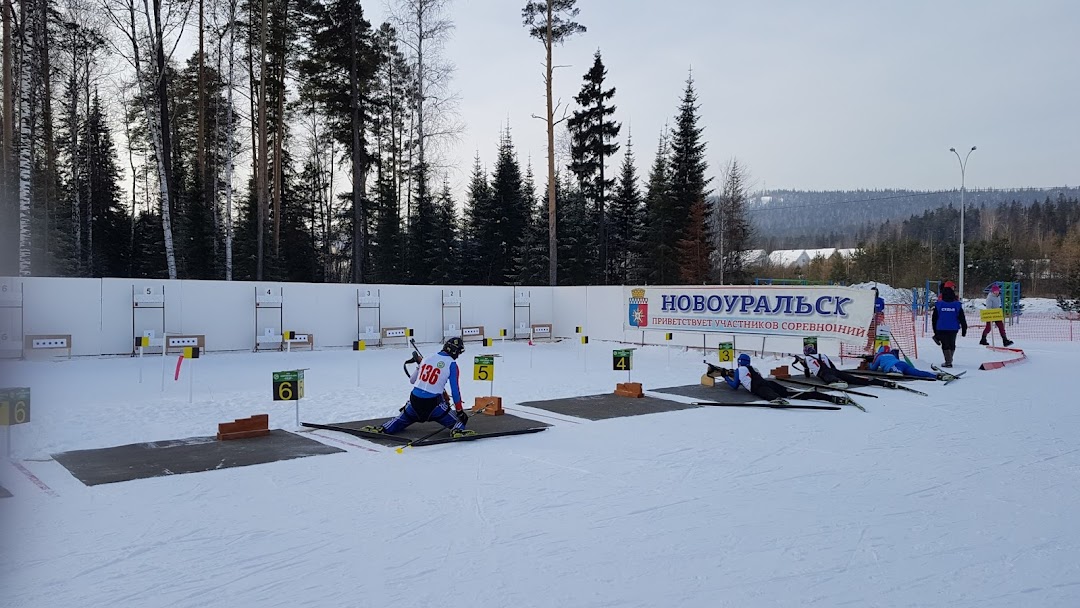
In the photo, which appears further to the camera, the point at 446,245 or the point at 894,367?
the point at 446,245

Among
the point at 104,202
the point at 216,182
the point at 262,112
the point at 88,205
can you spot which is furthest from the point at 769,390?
the point at 104,202

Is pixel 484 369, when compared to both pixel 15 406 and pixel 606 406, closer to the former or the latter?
pixel 606 406

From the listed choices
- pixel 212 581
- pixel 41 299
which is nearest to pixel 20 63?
pixel 41 299

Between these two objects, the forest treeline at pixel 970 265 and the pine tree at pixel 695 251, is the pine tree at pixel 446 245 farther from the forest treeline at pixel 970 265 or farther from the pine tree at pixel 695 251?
the forest treeline at pixel 970 265

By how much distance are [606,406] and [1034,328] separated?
1186 inches

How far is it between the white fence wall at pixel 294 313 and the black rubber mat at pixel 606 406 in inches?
332

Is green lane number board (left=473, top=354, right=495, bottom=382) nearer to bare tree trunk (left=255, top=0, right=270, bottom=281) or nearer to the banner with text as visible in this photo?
the banner with text

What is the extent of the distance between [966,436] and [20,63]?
24.4m

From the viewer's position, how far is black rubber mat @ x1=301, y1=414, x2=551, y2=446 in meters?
8.66

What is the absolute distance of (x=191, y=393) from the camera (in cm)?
1173

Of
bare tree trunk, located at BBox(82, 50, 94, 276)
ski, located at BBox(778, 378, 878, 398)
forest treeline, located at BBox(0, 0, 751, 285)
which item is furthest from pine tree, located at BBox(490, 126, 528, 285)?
ski, located at BBox(778, 378, 878, 398)

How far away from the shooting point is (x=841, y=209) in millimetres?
178375

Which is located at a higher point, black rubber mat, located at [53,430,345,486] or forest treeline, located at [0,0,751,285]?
forest treeline, located at [0,0,751,285]

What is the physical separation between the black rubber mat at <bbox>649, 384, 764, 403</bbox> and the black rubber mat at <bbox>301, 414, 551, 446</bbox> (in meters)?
3.81
